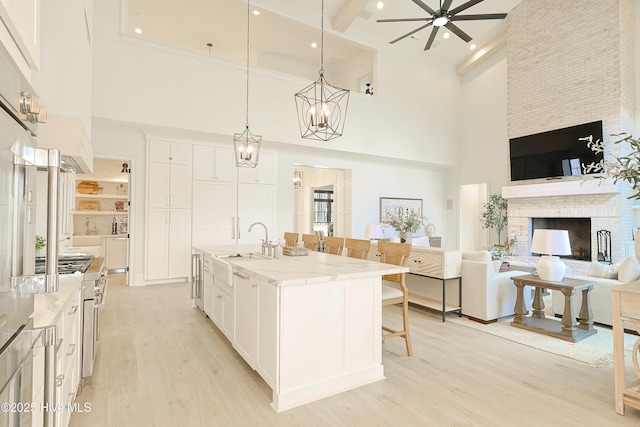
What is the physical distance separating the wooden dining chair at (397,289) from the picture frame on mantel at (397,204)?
564 centimetres

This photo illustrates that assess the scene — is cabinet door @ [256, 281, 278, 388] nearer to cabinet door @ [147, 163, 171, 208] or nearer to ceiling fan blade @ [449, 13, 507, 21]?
ceiling fan blade @ [449, 13, 507, 21]

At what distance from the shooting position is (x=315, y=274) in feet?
7.54

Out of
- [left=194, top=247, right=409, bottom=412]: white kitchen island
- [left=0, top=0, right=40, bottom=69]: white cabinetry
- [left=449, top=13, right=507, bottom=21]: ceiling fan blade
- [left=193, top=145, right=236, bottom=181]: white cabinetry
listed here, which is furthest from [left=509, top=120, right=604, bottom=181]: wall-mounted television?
[left=0, top=0, right=40, bottom=69]: white cabinetry

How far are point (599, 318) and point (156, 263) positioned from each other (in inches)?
253

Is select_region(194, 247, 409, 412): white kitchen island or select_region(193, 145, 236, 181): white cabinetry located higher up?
select_region(193, 145, 236, 181): white cabinetry

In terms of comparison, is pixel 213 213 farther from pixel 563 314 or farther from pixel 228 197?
pixel 563 314

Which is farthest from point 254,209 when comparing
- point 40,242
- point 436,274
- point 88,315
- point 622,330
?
point 622,330

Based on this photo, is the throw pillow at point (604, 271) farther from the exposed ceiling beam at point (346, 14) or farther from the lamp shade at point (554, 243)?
the exposed ceiling beam at point (346, 14)

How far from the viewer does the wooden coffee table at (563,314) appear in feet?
11.2

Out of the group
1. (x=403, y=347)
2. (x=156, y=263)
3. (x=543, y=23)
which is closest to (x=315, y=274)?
(x=403, y=347)

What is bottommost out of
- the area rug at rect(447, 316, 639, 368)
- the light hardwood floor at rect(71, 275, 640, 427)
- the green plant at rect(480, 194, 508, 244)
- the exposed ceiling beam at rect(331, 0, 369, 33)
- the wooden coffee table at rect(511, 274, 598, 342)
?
the light hardwood floor at rect(71, 275, 640, 427)

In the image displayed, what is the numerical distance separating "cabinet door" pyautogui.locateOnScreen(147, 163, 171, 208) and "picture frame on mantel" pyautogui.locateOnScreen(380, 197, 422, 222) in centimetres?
514

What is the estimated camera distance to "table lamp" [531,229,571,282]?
346cm

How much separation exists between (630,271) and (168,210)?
656cm
